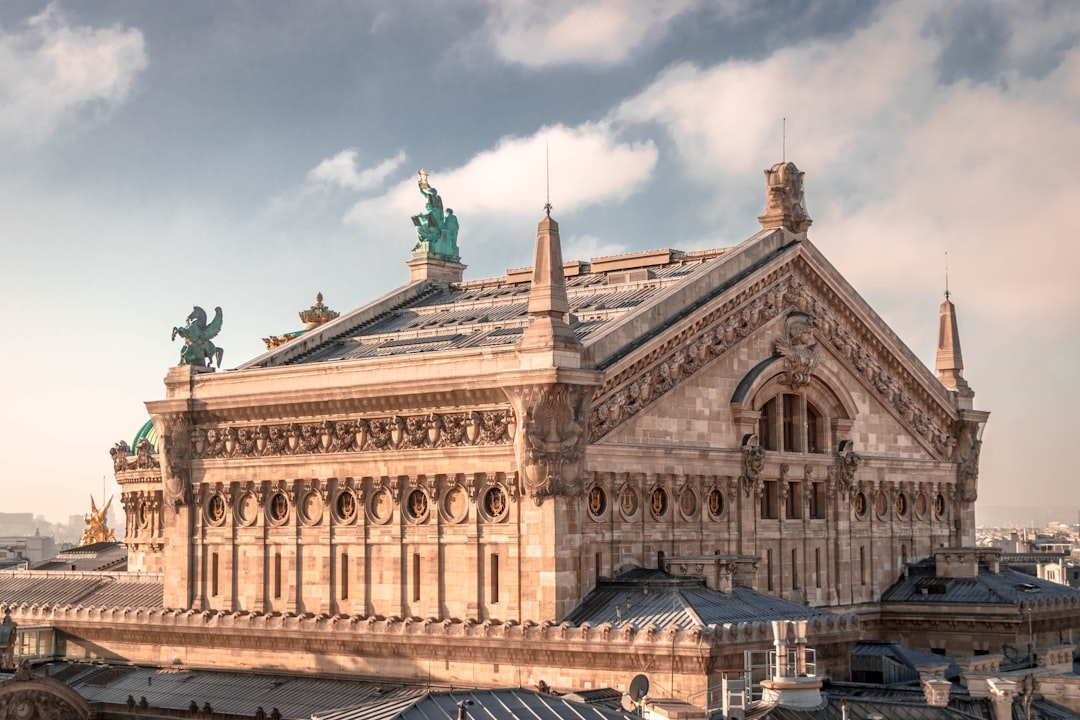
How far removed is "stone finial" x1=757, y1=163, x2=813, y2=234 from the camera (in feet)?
276

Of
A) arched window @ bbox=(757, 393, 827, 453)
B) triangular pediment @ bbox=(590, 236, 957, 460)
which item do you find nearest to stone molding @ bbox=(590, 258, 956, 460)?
triangular pediment @ bbox=(590, 236, 957, 460)

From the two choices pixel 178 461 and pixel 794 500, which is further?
pixel 794 500

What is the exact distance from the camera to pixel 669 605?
68.8 metres

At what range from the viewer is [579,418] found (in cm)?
7050

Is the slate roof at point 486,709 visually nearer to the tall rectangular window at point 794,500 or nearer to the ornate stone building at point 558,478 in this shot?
the ornate stone building at point 558,478

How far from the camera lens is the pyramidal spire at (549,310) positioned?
69.6 meters

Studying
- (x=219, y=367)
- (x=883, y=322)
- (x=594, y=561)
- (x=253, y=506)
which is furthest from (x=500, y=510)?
(x=883, y=322)

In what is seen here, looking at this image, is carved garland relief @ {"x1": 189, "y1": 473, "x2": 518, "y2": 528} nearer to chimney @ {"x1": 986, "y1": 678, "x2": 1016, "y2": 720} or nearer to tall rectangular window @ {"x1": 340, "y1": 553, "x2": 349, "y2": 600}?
tall rectangular window @ {"x1": 340, "y1": 553, "x2": 349, "y2": 600}

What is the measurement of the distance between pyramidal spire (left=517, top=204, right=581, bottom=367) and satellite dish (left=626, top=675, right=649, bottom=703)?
38.4 feet

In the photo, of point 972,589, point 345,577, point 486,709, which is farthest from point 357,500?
point 972,589

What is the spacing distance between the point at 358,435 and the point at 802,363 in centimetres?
1974

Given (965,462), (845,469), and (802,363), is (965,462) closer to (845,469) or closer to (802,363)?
(845,469)

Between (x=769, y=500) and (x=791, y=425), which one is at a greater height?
(x=791, y=425)

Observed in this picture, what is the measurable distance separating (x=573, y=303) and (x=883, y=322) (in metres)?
15.4
